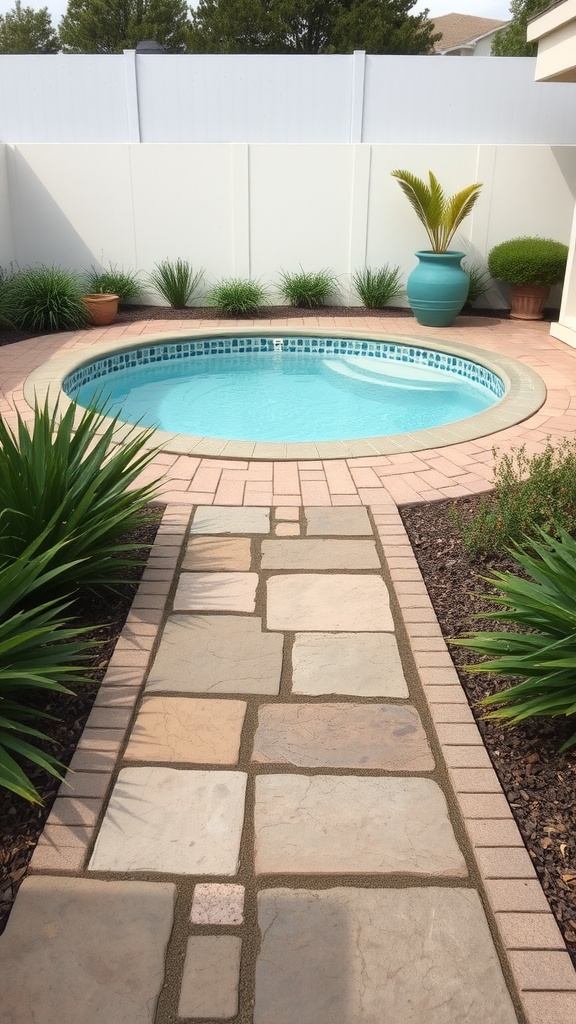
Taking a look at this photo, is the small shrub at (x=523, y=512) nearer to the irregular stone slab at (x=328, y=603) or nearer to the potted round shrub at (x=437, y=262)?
the irregular stone slab at (x=328, y=603)

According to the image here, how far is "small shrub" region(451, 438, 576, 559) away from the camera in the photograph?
3652mm

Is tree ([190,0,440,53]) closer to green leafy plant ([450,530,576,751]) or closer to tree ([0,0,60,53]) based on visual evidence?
tree ([0,0,60,53])

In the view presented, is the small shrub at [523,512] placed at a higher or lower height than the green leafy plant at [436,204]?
lower

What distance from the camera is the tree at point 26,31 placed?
31438mm

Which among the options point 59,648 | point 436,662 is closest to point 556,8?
point 436,662

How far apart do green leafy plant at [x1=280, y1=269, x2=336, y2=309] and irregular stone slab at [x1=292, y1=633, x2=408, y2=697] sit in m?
7.59

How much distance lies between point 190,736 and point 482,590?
57.1 inches

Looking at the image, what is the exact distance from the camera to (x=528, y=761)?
2.41m

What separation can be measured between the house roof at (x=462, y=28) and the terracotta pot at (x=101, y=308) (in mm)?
28098

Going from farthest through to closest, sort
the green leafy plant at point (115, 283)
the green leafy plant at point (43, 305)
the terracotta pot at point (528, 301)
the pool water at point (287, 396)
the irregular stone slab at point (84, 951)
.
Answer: the green leafy plant at point (115, 283) < the terracotta pot at point (528, 301) < the green leafy plant at point (43, 305) < the pool water at point (287, 396) < the irregular stone slab at point (84, 951)

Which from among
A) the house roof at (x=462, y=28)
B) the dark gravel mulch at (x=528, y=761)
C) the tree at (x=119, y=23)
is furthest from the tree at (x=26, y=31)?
the dark gravel mulch at (x=528, y=761)

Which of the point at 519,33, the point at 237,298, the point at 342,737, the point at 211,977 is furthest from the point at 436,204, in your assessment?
the point at 519,33

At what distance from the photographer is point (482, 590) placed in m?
3.36

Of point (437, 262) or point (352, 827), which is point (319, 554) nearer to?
point (352, 827)
